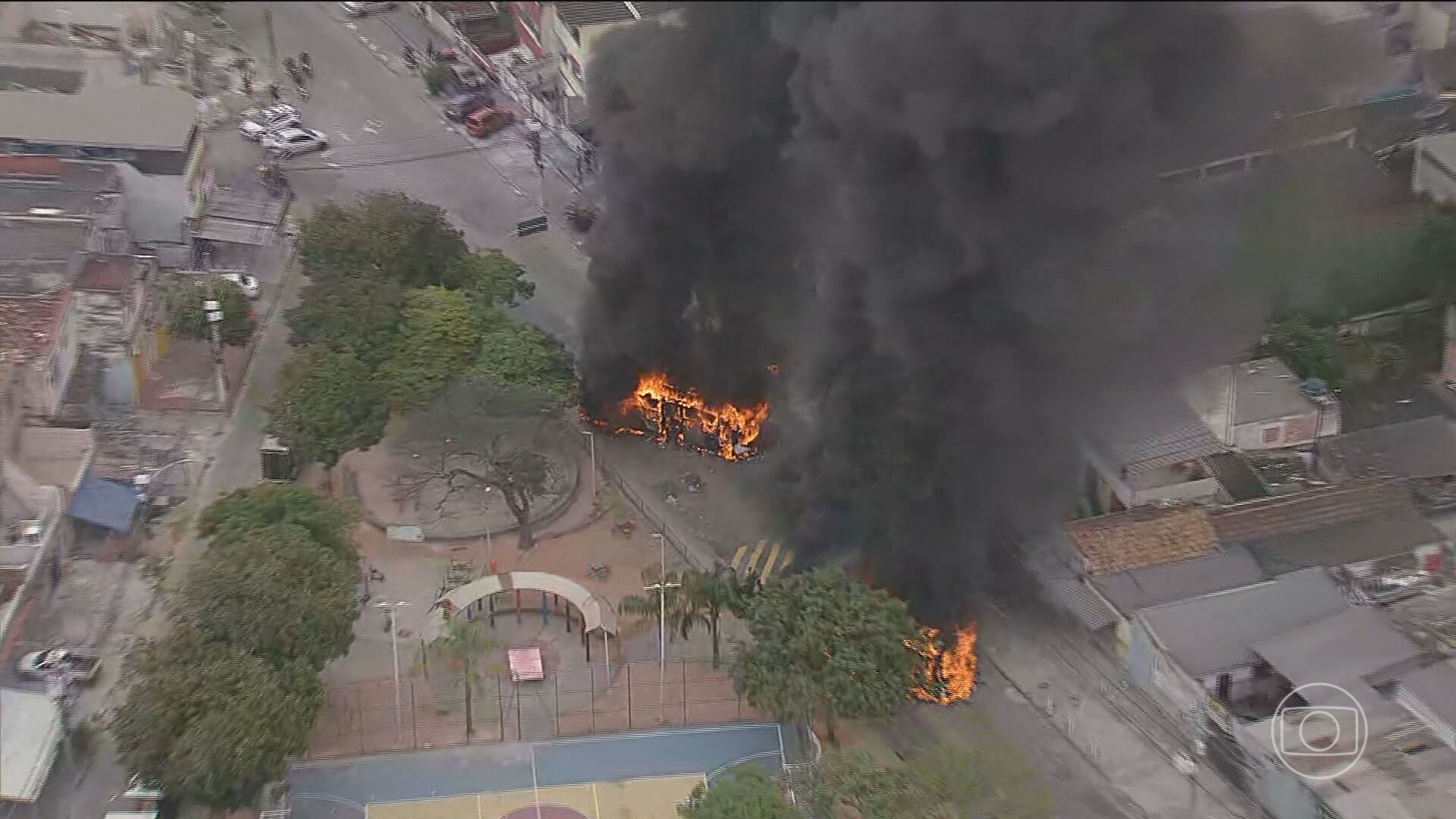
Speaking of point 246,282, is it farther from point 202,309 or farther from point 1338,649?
point 1338,649

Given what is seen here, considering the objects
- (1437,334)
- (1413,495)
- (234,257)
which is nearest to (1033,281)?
(1413,495)

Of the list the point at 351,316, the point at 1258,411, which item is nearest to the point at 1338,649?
the point at 1258,411

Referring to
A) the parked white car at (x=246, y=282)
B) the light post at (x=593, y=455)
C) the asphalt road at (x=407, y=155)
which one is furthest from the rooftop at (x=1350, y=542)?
the parked white car at (x=246, y=282)

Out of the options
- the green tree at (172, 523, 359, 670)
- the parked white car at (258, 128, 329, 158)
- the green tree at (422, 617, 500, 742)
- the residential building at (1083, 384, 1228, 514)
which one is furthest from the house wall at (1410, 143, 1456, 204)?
the parked white car at (258, 128, 329, 158)

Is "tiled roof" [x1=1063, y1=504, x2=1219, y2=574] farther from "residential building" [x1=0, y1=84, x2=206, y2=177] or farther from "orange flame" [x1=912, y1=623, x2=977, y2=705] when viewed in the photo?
"residential building" [x1=0, y1=84, x2=206, y2=177]

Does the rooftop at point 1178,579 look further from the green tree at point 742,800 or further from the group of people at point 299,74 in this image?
the group of people at point 299,74

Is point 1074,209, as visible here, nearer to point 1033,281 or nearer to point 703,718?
point 1033,281
